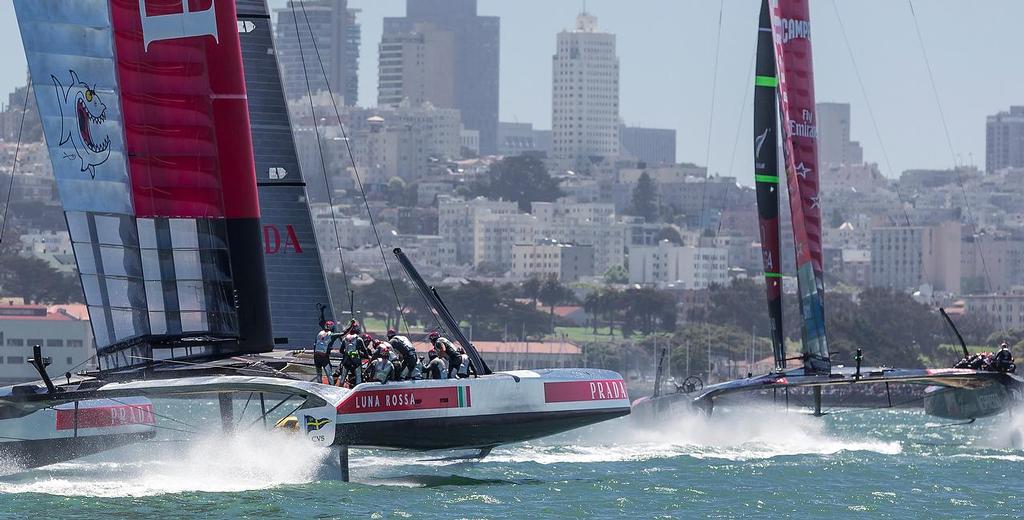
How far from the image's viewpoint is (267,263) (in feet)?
75.2

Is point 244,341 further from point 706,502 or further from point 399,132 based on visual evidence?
point 399,132

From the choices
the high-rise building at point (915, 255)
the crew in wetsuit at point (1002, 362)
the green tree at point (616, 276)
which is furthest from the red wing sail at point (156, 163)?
the high-rise building at point (915, 255)

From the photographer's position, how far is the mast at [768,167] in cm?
2912

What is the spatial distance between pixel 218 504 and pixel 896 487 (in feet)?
23.9

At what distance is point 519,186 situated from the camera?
17512 cm

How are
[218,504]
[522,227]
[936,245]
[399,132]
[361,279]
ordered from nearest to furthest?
1. [218,504]
2. [361,279]
3. [936,245]
4. [522,227]
5. [399,132]

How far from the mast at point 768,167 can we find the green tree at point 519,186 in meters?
143

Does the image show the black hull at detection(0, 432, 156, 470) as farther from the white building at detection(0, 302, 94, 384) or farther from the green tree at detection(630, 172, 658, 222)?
the green tree at detection(630, 172, 658, 222)

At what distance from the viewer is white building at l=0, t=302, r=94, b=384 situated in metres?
70.3

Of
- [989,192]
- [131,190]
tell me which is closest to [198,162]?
[131,190]

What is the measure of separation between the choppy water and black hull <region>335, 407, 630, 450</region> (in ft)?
1.45

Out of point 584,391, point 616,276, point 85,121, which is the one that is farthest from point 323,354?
point 616,276

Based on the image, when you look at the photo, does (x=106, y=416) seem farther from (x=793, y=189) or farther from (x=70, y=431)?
(x=793, y=189)

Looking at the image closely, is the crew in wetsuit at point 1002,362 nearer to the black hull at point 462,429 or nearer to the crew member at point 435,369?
the black hull at point 462,429
